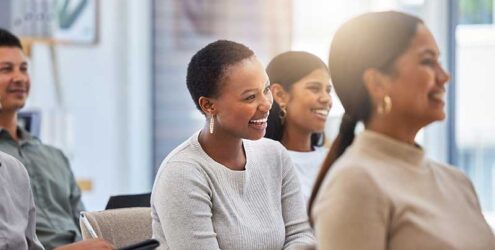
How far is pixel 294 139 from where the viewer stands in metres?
3.26

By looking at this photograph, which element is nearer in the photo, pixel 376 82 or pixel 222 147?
pixel 376 82

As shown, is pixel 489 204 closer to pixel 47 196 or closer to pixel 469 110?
pixel 469 110

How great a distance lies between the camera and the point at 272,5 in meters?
4.74

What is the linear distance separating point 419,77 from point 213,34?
131 inches

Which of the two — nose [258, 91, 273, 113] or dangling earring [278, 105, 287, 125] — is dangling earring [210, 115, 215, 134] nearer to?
nose [258, 91, 273, 113]

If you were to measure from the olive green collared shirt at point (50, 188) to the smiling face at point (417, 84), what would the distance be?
7.04 feet

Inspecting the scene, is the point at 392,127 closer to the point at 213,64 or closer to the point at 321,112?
the point at 213,64

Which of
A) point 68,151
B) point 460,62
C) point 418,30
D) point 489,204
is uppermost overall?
point 418,30

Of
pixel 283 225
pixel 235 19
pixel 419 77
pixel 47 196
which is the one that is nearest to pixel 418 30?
pixel 419 77

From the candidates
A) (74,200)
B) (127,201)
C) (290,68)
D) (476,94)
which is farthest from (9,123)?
(476,94)

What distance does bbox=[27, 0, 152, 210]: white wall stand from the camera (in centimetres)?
459

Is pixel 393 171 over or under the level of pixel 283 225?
over

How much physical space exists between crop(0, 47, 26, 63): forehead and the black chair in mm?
1082

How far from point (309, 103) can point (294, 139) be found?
5.8 inches
